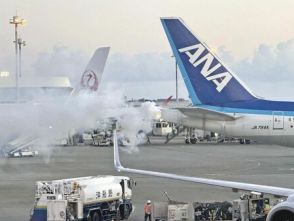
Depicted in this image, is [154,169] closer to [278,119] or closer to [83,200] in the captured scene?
[278,119]

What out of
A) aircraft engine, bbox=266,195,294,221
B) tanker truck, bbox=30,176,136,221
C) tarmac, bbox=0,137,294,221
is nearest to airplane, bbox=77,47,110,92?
tarmac, bbox=0,137,294,221

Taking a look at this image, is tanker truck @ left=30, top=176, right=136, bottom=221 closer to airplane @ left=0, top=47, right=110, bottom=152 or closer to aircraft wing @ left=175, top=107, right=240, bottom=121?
airplane @ left=0, top=47, right=110, bottom=152

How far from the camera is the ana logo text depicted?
33.4 metres

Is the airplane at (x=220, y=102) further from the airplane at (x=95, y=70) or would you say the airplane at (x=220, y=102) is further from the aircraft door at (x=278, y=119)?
the airplane at (x=95, y=70)

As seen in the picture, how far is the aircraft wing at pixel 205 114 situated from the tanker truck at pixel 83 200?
8.43 metres

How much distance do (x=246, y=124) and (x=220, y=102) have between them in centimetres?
188

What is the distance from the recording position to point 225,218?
22906 mm

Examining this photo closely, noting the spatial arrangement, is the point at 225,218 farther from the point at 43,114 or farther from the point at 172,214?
the point at 43,114

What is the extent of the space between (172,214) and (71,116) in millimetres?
10664

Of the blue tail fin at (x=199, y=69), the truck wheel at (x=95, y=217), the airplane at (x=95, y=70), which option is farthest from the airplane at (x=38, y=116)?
the airplane at (x=95, y=70)

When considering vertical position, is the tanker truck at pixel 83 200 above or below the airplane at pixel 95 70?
below

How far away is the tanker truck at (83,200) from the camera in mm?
21336

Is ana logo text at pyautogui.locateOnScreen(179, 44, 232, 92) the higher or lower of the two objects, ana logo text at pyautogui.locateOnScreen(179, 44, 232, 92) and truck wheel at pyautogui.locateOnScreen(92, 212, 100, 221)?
the higher

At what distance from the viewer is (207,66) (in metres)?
33.6
